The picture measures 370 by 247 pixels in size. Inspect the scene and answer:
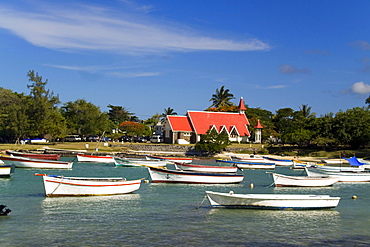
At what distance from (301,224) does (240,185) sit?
16.9m

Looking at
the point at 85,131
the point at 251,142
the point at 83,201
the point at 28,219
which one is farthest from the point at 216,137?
the point at 28,219

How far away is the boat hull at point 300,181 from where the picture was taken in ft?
121

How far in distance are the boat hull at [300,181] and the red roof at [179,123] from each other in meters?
56.7

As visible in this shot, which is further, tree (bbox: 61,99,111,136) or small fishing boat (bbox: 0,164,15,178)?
tree (bbox: 61,99,111,136)

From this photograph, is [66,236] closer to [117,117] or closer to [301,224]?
[301,224]

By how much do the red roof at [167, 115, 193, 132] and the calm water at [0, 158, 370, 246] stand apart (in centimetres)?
6169

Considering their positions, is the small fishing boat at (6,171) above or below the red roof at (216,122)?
below

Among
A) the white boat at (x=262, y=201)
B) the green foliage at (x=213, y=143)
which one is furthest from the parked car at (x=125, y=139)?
the white boat at (x=262, y=201)

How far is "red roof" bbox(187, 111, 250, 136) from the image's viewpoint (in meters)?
94.3

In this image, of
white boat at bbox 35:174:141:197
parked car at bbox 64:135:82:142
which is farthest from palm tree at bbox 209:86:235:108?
white boat at bbox 35:174:141:197

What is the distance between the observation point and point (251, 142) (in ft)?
321

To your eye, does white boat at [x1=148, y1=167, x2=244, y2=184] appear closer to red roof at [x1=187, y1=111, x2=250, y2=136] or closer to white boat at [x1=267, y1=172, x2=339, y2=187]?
white boat at [x1=267, y1=172, x2=339, y2=187]

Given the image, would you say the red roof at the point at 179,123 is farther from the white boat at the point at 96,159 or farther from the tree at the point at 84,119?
the white boat at the point at 96,159

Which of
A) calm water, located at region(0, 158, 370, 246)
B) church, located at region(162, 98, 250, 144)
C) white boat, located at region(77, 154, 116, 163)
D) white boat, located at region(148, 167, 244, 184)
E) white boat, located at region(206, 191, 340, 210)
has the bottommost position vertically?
calm water, located at region(0, 158, 370, 246)
